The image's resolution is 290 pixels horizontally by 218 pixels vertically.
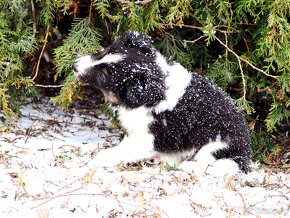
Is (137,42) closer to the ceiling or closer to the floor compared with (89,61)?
closer to the ceiling

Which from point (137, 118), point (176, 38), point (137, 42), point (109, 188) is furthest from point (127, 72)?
point (176, 38)

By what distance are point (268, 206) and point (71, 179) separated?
164 cm

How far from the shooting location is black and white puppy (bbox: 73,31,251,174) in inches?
197

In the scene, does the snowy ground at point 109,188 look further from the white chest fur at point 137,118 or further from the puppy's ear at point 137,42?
the puppy's ear at point 137,42

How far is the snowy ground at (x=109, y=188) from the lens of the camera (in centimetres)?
386

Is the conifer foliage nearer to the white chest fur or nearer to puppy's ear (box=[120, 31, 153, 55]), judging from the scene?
puppy's ear (box=[120, 31, 153, 55])

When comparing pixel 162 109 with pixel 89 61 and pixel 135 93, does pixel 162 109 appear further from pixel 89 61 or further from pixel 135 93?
pixel 89 61

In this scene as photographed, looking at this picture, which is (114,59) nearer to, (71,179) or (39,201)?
(71,179)

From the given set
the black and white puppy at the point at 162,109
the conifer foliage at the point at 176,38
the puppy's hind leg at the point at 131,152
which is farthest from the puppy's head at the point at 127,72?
the conifer foliage at the point at 176,38

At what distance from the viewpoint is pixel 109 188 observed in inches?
166

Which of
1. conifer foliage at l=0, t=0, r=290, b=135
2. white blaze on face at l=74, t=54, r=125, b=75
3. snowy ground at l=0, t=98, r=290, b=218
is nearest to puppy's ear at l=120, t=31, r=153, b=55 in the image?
white blaze on face at l=74, t=54, r=125, b=75

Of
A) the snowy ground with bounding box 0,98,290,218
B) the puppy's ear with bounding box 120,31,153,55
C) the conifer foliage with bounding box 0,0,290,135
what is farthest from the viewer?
the conifer foliage with bounding box 0,0,290,135

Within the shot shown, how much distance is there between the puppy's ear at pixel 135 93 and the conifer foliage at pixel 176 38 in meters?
0.99

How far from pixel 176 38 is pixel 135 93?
1637 millimetres
